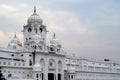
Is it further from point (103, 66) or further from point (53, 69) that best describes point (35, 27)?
point (103, 66)

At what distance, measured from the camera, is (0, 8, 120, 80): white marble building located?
2015 inches

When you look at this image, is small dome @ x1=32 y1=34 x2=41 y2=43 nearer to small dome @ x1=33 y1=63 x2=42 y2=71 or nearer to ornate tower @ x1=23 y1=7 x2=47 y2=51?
ornate tower @ x1=23 y1=7 x2=47 y2=51

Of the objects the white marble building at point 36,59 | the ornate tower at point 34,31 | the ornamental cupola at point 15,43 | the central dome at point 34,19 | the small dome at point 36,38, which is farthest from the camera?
the ornamental cupola at point 15,43

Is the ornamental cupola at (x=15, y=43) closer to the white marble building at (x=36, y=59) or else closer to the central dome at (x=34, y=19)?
the white marble building at (x=36, y=59)

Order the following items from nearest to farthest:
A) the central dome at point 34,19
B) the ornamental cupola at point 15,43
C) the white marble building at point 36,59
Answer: the white marble building at point 36,59 < the central dome at point 34,19 < the ornamental cupola at point 15,43

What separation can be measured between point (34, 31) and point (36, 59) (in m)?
8.53

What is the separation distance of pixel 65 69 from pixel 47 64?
22.8ft

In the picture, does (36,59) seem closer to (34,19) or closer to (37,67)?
(37,67)

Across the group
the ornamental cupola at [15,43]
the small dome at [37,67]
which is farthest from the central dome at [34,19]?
the small dome at [37,67]

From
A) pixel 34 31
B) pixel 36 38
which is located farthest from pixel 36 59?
pixel 34 31

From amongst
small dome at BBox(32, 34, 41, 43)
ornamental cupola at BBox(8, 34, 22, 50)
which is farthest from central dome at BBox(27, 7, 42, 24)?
ornamental cupola at BBox(8, 34, 22, 50)

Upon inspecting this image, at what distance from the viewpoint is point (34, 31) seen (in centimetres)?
6006

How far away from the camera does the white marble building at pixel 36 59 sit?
51.2 meters

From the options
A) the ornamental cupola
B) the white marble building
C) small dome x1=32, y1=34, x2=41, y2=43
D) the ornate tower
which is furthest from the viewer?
the ornamental cupola
